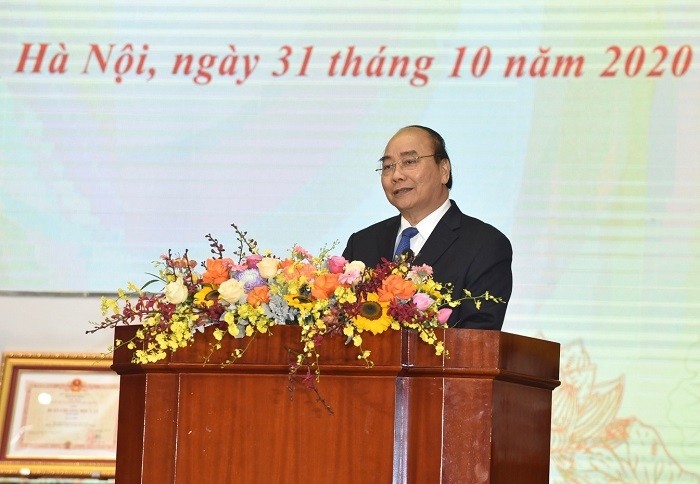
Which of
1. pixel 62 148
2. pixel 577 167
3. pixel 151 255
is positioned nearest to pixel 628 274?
pixel 577 167

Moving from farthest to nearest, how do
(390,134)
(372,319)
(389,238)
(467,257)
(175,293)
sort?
(390,134) < (389,238) < (467,257) < (175,293) < (372,319)

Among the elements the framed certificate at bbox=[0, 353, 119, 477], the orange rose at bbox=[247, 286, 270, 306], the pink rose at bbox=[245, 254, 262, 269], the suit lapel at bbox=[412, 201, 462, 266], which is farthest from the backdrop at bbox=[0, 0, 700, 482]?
the orange rose at bbox=[247, 286, 270, 306]

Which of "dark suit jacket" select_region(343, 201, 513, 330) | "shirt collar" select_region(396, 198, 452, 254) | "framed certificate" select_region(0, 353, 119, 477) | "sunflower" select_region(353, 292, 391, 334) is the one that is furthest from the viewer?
"framed certificate" select_region(0, 353, 119, 477)

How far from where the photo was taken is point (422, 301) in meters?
2.46

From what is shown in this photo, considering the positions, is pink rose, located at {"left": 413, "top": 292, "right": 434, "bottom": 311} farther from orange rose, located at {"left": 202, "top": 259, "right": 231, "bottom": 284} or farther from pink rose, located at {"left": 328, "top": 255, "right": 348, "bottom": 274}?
orange rose, located at {"left": 202, "top": 259, "right": 231, "bottom": 284}

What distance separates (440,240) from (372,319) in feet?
3.08

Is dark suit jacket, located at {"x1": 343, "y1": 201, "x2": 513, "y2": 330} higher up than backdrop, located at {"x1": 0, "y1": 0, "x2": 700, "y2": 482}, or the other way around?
backdrop, located at {"x1": 0, "y1": 0, "x2": 700, "y2": 482}

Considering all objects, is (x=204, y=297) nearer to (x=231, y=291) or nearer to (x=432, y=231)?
(x=231, y=291)

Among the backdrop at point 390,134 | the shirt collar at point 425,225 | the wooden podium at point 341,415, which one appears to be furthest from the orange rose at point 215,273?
the backdrop at point 390,134

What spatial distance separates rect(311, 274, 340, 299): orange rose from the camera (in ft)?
8.10

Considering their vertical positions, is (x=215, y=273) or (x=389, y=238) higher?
(x=389, y=238)

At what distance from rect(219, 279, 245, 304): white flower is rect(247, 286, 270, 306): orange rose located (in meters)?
0.02

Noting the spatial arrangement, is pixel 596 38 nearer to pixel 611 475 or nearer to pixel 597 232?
pixel 597 232

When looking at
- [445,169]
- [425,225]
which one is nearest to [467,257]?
[425,225]
